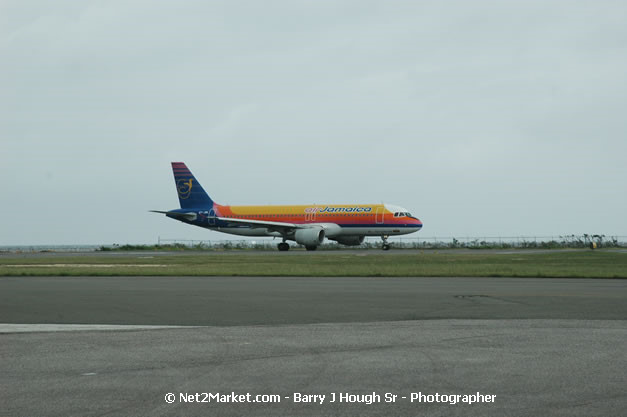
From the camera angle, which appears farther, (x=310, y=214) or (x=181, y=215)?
(x=181, y=215)

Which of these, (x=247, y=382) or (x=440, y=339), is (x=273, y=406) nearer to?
(x=247, y=382)

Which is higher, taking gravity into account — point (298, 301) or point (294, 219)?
point (294, 219)

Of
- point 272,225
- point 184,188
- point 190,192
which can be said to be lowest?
point 272,225

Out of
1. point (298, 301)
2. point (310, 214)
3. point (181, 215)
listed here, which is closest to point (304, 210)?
point (310, 214)

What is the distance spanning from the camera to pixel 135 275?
25.1 meters

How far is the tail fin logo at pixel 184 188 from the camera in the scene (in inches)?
2670

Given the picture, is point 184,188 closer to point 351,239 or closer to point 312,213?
point 312,213

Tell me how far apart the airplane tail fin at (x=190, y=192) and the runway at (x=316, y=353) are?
2037 inches

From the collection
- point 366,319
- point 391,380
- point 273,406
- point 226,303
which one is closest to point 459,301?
point 366,319

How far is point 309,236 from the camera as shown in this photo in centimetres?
5631

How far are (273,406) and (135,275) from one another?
20.3 m

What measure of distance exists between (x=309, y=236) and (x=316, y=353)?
48.1m

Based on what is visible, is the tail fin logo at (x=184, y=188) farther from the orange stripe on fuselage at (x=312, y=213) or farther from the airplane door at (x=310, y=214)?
the airplane door at (x=310, y=214)

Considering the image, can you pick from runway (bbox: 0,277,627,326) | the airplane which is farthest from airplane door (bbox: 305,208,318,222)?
runway (bbox: 0,277,627,326)
